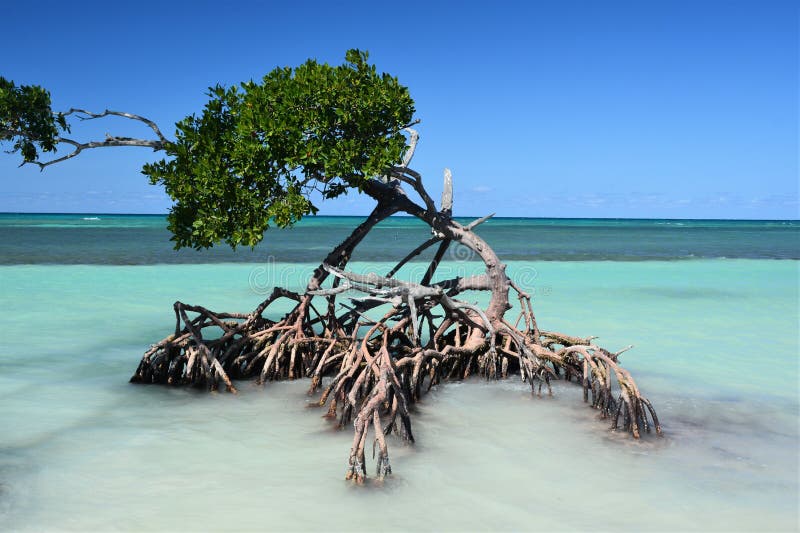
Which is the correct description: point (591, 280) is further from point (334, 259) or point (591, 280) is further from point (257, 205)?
point (257, 205)

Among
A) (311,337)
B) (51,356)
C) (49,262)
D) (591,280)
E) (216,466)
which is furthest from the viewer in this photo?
(49,262)

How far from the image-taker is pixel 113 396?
6.27 metres

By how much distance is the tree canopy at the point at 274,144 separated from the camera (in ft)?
18.2

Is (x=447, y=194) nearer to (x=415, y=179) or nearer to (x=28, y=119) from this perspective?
(x=415, y=179)

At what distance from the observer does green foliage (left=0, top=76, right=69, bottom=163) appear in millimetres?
6066

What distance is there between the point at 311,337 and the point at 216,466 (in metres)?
2.28

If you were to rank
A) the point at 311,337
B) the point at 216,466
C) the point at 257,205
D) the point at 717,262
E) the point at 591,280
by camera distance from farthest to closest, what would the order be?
the point at 717,262
the point at 591,280
the point at 311,337
the point at 257,205
the point at 216,466

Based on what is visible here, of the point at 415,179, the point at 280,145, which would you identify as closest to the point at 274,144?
the point at 280,145

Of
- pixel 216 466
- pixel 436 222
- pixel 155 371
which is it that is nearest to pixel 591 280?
pixel 436 222

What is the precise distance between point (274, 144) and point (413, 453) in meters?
2.75

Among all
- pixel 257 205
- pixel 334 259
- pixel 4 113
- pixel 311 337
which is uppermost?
pixel 4 113

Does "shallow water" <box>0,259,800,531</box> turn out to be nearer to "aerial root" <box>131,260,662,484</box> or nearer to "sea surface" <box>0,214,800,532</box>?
"sea surface" <box>0,214,800,532</box>

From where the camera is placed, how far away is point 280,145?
5.61 meters

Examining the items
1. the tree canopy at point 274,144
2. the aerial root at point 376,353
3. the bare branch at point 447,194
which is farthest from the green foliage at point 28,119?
the bare branch at point 447,194
